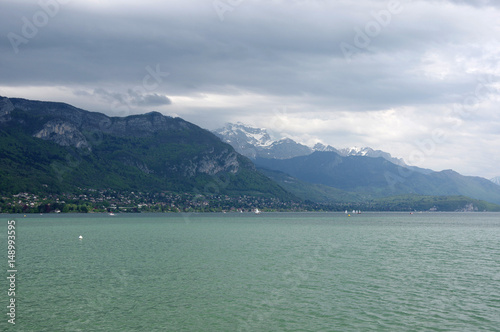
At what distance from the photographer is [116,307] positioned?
48219mm

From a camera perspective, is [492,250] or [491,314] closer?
[491,314]

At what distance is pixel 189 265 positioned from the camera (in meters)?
80.1

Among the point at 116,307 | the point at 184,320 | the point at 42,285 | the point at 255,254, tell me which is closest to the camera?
the point at 184,320

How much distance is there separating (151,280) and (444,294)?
40.0 m

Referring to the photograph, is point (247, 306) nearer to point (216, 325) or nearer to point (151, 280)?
point (216, 325)

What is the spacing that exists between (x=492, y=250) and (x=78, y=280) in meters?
95.3

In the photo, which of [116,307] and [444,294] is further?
[444,294]

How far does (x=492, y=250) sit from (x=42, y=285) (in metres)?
100

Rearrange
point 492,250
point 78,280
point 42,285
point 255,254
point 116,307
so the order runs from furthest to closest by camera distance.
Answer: point 492,250
point 255,254
point 78,280
point 42,285
point 116,307

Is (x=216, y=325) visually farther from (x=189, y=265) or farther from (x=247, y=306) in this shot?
(x=189, y=265)

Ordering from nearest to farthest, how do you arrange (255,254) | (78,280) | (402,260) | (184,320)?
1. (184,320)
2. (78,280)
3. (402,260)
4. (255,254)

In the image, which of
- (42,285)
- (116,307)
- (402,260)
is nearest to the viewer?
(116,307)

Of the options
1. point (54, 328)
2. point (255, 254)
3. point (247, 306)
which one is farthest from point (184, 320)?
point (255, 254)

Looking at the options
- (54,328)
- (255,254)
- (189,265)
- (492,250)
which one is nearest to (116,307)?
(54,328)
